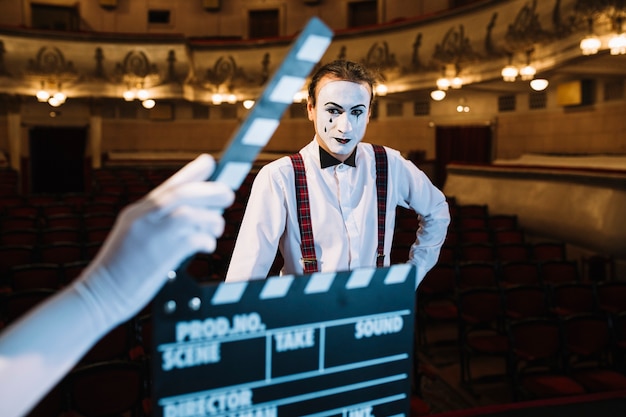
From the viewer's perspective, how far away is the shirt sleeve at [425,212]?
2.41m

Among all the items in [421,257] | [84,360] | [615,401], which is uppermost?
[421,257]

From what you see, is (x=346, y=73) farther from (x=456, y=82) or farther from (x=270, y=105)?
(x=456, y=82)

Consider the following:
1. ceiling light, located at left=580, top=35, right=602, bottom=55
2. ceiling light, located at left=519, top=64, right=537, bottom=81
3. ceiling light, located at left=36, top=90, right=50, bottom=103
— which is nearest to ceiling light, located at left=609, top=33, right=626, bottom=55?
ceiling light, located at left=580, top=35, right=602, bottom=55

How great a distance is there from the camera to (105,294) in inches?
43.4

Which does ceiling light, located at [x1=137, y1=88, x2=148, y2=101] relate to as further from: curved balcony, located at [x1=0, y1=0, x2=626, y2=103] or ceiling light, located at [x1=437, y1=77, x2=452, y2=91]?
ceiling light, located at [x1=437, y1=77, x2=452, y2=91]

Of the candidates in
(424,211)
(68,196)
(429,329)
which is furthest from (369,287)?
(68,196)

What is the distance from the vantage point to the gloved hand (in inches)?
43.1

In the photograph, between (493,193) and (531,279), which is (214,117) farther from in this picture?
(531,279)

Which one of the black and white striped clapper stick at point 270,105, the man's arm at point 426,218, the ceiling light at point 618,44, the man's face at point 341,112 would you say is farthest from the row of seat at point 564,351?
the ceiling light at point 618,44

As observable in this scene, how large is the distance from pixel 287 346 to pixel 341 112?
3.26 feet

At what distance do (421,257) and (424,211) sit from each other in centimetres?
20

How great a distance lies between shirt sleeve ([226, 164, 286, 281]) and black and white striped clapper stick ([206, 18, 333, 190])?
2.59 feet

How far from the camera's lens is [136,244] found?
1093 millimetres

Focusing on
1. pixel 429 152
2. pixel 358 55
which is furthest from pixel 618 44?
pixel 429 152
